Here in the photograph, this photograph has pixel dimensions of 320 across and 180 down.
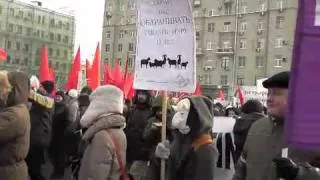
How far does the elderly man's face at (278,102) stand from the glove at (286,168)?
84cm

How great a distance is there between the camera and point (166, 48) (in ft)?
16.9

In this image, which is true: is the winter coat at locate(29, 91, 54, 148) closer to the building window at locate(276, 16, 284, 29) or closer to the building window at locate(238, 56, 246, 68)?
the building window at locate(276, 16, 284, 29)

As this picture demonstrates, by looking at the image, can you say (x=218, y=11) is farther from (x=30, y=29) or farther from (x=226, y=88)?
(x=30, y=29)

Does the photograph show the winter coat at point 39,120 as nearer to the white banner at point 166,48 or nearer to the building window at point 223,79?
the white banner at point 166,48

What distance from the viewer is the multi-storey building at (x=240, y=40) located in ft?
189

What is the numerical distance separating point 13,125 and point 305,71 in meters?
2.83

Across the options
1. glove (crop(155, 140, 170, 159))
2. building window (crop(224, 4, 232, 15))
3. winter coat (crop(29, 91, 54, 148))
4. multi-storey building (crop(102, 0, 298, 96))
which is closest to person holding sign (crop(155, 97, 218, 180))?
glove (crop(155, 140, 170, 159))

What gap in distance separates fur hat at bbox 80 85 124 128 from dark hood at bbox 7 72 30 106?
0.55 m

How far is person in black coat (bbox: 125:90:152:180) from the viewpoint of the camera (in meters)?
7.12

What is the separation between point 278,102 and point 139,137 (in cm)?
396

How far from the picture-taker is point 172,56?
512cm

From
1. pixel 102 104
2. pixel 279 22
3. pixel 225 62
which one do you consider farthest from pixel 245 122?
pixel 225 62

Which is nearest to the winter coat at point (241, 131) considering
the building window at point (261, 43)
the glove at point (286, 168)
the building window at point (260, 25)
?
the glove at point (286, 168)

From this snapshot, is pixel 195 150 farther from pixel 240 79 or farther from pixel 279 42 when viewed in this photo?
pixel 240 79
